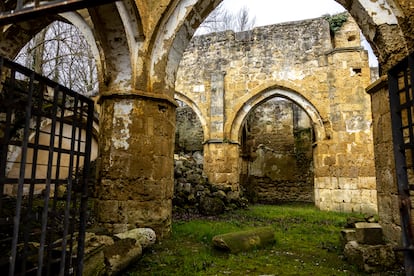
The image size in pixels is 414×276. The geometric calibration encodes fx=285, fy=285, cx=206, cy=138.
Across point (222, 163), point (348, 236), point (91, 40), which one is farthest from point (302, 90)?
point (91, 40)

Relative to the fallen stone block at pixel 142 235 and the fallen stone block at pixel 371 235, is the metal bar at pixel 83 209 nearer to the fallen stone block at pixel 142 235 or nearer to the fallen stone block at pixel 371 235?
the fallen stone block at pixel 142 235

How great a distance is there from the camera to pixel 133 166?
13.3 ft

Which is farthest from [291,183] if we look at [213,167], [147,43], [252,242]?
[147,43]

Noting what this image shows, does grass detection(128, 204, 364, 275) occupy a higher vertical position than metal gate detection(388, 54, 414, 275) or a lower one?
lower

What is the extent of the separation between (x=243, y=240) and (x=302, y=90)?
24.7 feet

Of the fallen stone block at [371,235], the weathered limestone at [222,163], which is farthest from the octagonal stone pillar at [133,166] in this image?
the weathered limestone at [222,163]

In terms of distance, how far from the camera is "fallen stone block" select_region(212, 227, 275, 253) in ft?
12.3

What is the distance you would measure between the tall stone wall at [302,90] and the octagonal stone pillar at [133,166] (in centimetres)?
628

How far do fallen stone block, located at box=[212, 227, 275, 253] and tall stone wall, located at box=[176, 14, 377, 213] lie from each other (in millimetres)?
5880

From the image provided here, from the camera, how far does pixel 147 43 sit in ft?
14.1

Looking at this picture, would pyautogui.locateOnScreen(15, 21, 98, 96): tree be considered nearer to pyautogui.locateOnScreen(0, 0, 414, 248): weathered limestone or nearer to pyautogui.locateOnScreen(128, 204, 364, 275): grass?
pyautogui.locateOnScreen(0, 0, 414, 248): weathered limestone

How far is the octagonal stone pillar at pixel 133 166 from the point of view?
3.97 metres

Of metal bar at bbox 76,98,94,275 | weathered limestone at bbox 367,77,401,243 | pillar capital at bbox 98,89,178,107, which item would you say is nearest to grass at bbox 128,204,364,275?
weathered limestone at bbox 367,77,401,243

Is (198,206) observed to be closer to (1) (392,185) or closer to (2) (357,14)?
(1) (392,185)
